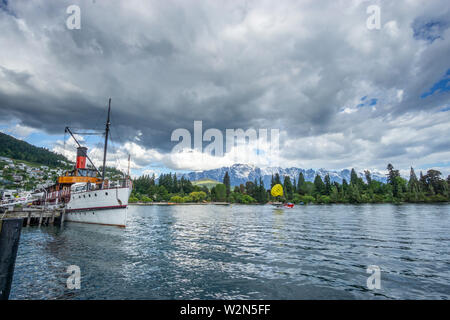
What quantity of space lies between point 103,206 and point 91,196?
320 centimetres

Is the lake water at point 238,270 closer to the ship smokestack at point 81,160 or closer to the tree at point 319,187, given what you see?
the ship smokestack at point 81,160

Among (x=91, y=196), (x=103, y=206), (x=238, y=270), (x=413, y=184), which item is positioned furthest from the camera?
(x=413, y=184)

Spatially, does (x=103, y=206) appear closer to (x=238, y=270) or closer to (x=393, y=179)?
(x=238, y=270)

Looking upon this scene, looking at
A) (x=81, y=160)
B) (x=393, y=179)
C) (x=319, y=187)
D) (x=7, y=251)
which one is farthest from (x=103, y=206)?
(x=393, y=179)

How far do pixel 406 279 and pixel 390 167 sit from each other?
191 meters

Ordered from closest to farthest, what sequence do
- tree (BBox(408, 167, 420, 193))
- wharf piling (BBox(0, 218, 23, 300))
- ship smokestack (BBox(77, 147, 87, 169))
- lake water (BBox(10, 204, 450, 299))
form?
wharf piling (BBox(0, 218, 23, 300)), lake water (BBox(10, 204, 450, 299)), ship smokestack (BBox(77, 147, 87, 169)), tree (BBox(408, 167, 420, 193))

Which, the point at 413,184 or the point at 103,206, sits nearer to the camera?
the point at 103,206

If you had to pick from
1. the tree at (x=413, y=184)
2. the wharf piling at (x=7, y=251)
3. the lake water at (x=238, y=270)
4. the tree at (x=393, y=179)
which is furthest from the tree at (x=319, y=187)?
the wharf piling at (x=7, y=251)

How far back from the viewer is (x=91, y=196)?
3484cm

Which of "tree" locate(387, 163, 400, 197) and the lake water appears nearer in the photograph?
the lake water

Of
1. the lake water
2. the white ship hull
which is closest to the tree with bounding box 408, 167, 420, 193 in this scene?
the lake water

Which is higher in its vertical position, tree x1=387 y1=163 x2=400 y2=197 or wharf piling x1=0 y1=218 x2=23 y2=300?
tree x1=387 y1=163 x2=400 y2=197

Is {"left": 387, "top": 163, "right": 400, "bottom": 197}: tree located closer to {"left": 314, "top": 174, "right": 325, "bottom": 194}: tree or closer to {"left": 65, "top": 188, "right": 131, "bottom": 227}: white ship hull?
{"left": 314, "top": 174, "right": 325, "bottom": 194}: tree

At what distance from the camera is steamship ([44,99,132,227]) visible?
32562 mm
